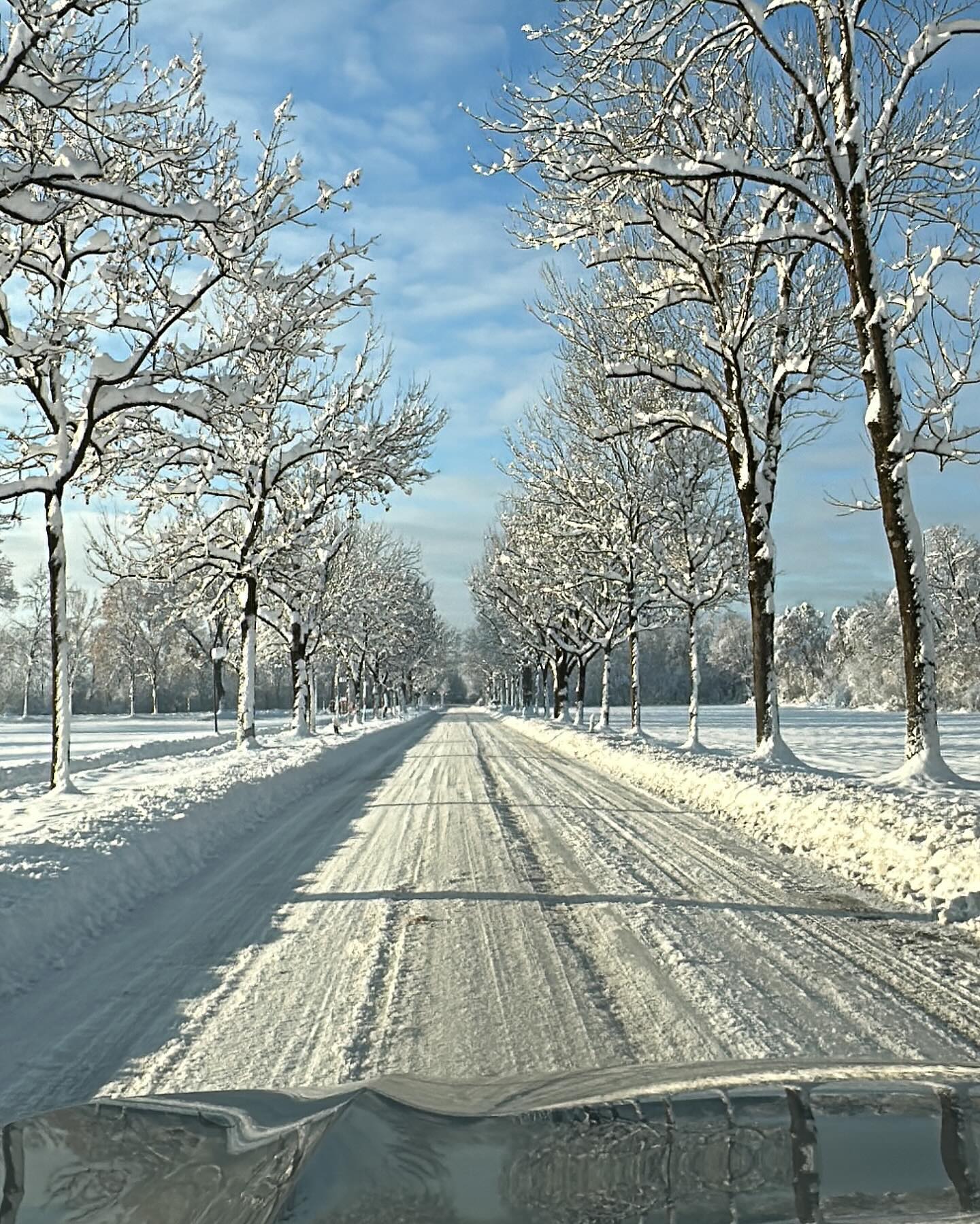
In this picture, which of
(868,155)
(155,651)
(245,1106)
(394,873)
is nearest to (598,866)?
(394,873)

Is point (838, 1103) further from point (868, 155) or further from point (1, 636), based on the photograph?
point (1, 636)

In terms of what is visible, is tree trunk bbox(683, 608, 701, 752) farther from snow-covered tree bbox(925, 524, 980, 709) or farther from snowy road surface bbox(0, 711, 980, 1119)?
snow-covered tree bbox(925, 524, 980, 709)

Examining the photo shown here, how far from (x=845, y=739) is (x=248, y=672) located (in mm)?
23846

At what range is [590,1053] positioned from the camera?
3.76 m

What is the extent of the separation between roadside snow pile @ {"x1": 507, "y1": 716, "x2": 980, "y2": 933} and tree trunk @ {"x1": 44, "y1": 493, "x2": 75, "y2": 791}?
9001 mm

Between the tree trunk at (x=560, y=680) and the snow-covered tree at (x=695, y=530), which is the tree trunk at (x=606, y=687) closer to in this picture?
the snow-covered tree at (x=695, y=530)

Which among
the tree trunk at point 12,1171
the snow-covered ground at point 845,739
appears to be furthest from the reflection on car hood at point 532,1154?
the snow-covered ground at point 845,739

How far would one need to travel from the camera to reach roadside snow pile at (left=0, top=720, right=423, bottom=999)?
5555 mm

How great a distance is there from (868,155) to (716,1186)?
1399cm

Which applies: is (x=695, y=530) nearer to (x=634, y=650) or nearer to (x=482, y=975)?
(x=634, y=650)

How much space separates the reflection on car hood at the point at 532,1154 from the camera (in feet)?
5.56

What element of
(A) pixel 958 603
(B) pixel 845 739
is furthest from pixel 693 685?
(A) pixel 958 603

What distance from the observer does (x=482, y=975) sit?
16.0 ft

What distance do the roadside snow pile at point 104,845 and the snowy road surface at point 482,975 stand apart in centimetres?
24
